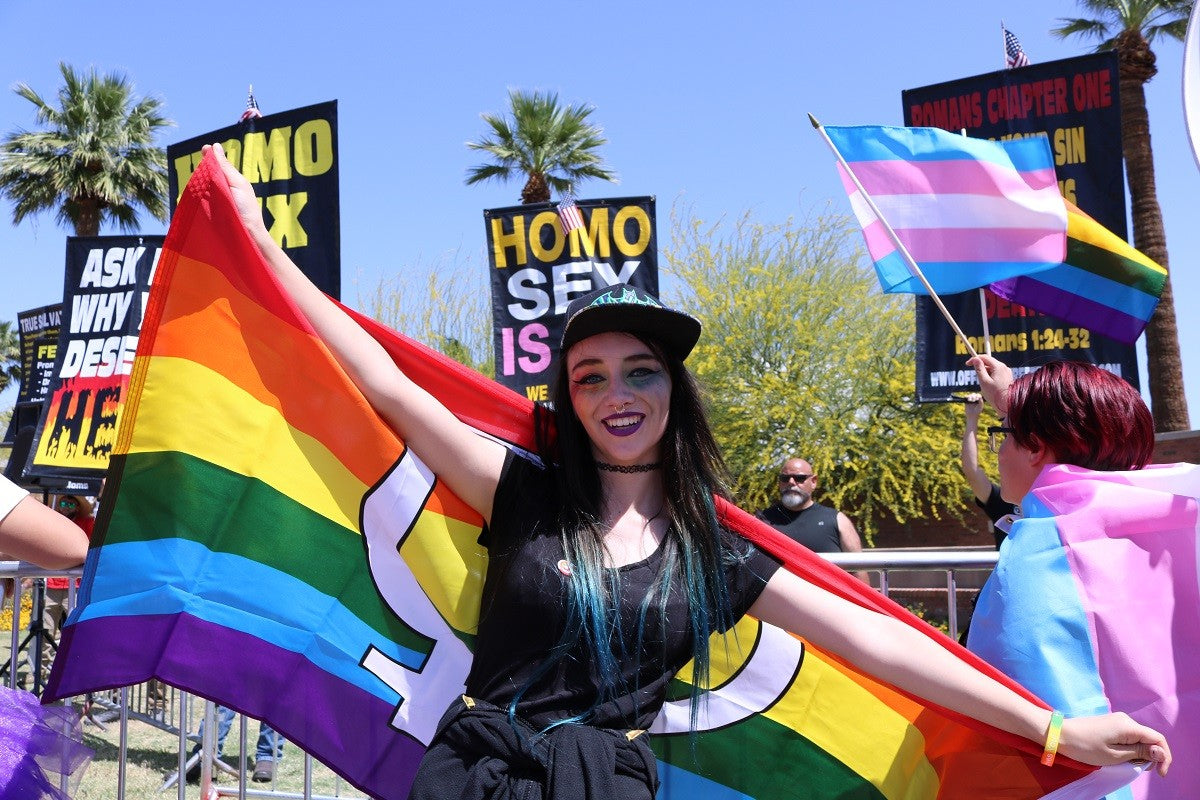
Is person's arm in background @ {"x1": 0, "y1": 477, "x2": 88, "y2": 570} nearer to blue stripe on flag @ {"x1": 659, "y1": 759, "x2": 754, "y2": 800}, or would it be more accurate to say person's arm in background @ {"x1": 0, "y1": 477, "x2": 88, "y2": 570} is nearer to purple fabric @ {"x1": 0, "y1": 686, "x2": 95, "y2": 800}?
purple fabric @ {"x1": 0, "y1": 686, "x2": 95, "y2": 800}

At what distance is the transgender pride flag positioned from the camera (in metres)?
5.62

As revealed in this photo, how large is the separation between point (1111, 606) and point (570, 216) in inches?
253

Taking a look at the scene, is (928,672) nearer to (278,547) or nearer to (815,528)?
(278,547)

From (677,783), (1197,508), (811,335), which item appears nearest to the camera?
(1197,508)

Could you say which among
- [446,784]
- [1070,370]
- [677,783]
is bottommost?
[677,783]

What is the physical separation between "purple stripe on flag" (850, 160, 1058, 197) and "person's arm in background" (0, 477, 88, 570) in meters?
4.20

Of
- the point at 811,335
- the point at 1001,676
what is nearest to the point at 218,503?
the point at 1001,676

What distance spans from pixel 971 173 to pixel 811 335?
1602cm

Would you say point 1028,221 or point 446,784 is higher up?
point 1028,221

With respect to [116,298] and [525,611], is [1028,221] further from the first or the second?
[116,298]

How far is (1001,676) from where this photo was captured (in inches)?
101

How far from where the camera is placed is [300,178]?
6316 millimetres

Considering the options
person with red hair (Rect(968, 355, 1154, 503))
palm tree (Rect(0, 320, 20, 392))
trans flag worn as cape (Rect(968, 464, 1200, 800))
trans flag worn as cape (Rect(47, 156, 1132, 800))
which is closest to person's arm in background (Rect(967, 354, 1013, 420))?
person with red hair (Rect(968, 355, 1154, 503))

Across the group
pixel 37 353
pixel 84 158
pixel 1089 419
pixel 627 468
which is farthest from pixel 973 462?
pixel 84 158
